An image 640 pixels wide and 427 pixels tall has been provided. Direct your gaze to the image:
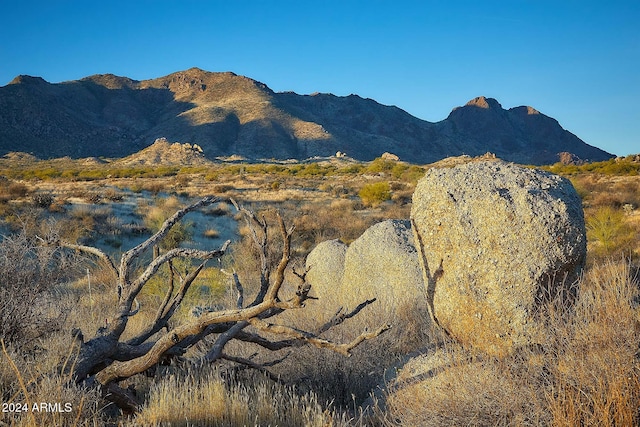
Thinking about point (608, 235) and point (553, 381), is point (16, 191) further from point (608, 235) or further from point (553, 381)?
point (553, 381)

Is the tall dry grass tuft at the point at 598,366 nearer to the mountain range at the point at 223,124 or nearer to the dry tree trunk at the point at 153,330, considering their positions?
the dry tree trunk at the point at 153,330

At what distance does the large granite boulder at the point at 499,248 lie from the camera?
10.3 feet

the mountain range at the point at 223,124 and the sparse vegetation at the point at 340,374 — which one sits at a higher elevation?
the mountain range at the point at 223,124

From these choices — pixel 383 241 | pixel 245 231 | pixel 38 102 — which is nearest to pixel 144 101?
pixel 38 102

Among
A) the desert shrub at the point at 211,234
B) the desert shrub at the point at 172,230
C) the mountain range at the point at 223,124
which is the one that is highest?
the mountain range at the point at 223,124

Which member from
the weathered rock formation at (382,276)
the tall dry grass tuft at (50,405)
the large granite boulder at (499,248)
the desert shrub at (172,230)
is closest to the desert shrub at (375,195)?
the desert shrub at (172,230)

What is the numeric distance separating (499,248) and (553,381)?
94 centimetres

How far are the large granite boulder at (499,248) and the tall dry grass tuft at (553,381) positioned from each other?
171 millimetres

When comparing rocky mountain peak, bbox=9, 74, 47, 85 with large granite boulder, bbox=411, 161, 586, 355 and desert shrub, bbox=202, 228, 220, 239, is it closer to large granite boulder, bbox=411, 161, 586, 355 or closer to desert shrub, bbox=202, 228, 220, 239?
desert shrub, bbox=202, 228, 220, 239

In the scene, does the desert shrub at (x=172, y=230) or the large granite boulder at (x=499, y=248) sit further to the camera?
the desert shrub at (x=172, y=230)

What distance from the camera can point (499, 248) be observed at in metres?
3.20

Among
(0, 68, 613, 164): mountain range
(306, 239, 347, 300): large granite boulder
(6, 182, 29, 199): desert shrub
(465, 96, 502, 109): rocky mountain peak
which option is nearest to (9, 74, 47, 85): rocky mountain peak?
(0, 68, 613, 164): mountain range

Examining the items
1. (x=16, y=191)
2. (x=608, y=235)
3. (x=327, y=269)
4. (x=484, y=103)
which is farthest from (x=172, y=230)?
(x=484, y=103)

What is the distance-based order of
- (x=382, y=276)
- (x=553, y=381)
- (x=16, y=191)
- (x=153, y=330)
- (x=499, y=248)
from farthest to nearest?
(x=16, y=191) → (x=382, y=276) → (x=153, y=330) → (x=499, y=248) → (x=553, y=381)
